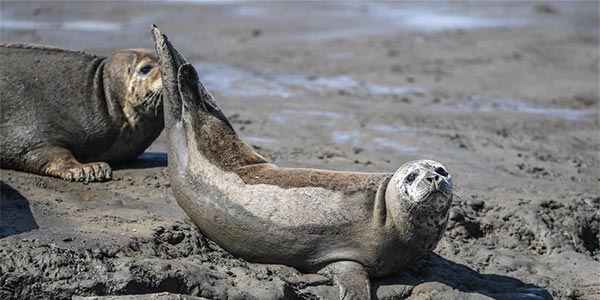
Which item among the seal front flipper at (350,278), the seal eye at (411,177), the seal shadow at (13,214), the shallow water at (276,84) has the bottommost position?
the shallow water at (276,84)

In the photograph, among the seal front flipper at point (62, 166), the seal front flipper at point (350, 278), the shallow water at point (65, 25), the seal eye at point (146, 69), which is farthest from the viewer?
the shallow water at point (65, 25)

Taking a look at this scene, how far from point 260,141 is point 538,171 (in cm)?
229

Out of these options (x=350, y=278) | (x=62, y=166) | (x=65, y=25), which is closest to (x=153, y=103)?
(x=62, y=166)

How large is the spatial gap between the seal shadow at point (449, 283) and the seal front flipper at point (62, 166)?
2.37 meters

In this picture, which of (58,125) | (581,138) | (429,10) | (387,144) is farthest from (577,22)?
(58,125)

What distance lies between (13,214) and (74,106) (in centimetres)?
171

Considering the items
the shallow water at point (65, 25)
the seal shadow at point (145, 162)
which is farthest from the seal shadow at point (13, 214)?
the shallow water at point (65, 25)

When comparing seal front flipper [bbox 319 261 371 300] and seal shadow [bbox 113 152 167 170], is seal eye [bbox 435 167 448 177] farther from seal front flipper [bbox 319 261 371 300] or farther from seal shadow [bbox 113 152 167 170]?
seal shadow [bbox 113 152 167 170]

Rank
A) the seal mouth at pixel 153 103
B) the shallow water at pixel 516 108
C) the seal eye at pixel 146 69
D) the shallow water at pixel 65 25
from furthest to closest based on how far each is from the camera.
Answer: the shallow water at pixel 65 25, the shallow water at pixel 516 108, the seal eye at pixel 146 69, the seal mouth at pixel 153 103

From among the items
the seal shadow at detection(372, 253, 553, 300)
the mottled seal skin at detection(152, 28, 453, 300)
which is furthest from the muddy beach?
the mottled seal skin at detection(152, 28, 453, 300)

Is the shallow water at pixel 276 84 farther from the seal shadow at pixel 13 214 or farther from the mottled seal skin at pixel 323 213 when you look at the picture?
the mottled seal skin at pixel 323 213

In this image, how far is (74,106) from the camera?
27.7 ft

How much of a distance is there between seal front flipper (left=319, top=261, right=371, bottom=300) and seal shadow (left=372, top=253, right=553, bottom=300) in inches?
4.5

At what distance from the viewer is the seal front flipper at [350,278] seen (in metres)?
6.22
